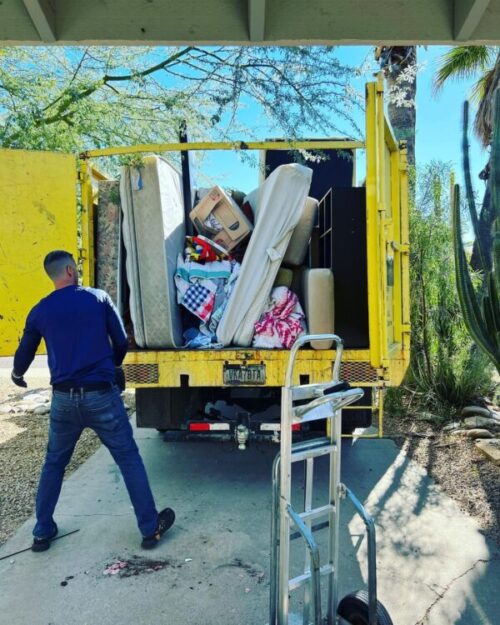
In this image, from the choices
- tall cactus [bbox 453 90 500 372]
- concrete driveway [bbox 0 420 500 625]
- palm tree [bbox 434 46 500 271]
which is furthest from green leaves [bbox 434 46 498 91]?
concrete driveway [bbox 0 420 500 625]

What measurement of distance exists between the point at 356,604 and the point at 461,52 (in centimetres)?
1041

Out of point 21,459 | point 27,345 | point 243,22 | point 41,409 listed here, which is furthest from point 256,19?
point 41,409

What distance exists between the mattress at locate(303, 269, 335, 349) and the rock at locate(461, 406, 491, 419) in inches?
125

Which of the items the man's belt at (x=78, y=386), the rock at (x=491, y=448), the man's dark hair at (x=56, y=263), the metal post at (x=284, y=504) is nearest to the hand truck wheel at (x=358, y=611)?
the metal post at (x=284, y=504)

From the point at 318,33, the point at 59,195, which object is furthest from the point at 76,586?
the point at 318,33

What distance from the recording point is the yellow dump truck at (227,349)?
153 inches

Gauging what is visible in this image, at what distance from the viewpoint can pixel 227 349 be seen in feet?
13.3

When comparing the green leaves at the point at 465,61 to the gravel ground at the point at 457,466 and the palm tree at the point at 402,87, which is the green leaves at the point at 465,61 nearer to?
the palm tree at the point at 402,87

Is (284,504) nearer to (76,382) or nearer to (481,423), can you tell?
(76,382)

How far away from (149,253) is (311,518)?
2621mm

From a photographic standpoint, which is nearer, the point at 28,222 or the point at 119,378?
the point at 119,378

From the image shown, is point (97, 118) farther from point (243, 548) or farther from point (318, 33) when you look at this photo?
point (243, 548)

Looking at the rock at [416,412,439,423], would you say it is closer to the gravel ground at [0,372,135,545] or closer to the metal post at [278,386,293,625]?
the gravel ground at [0,372,135,545]

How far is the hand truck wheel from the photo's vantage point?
2.15 m
